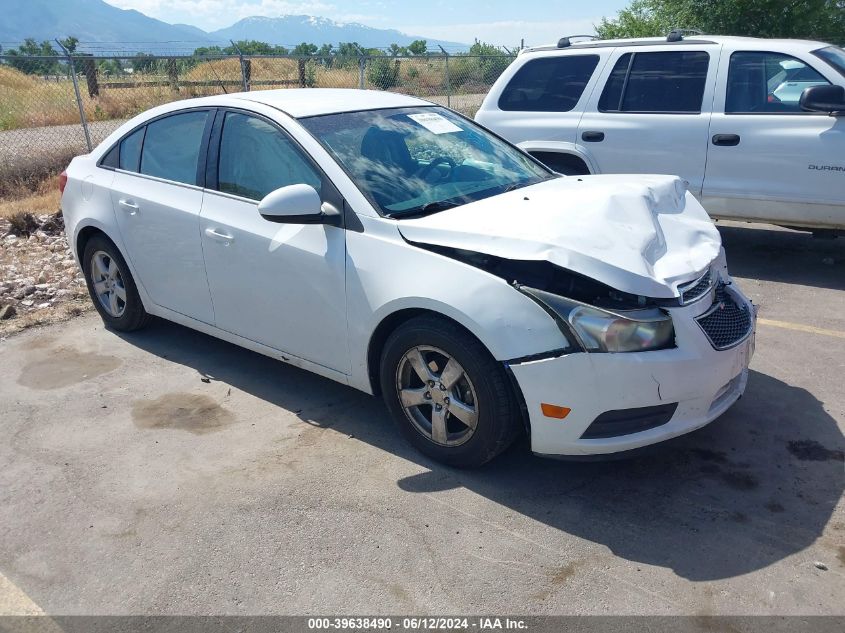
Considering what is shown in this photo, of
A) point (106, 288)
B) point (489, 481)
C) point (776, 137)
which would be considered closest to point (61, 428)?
point (106, 288)

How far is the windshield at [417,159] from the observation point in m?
4.10

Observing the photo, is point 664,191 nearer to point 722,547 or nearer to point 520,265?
point 520,265

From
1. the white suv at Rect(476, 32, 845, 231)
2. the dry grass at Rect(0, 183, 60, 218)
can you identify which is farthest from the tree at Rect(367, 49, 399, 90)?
the white suv at Rect(476, 32, 845, 231)

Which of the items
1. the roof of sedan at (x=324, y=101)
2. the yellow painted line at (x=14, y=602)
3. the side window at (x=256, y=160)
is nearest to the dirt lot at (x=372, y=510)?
the yellow painted line at (x=14, y=602)

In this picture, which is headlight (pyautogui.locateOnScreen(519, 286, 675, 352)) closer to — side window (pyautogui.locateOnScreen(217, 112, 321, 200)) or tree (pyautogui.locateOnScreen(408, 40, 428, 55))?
side window (pyautogui.locateOnScreen(217, 112, 321, 200))

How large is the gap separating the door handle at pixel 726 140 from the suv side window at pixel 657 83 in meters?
0.31

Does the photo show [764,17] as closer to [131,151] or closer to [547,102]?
[547,102]

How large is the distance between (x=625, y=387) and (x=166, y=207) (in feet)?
10.1

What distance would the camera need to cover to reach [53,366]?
5.37 metres

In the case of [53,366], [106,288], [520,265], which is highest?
[520,265]

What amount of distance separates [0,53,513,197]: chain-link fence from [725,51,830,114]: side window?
7.78m

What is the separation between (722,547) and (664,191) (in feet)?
6.46

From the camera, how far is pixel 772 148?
653 cm

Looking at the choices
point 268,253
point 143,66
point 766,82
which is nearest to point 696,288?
point 268,253
